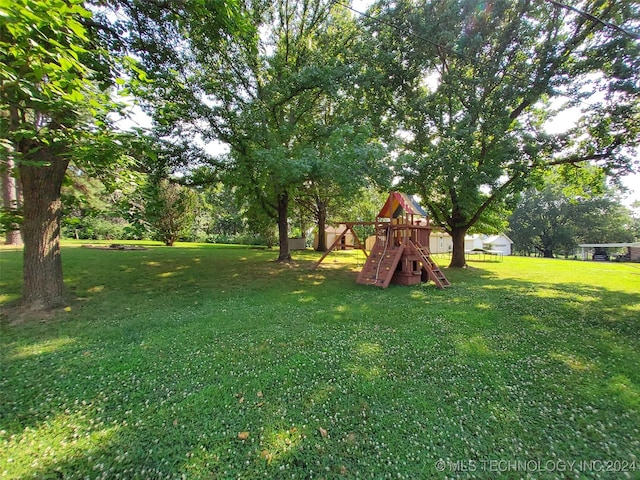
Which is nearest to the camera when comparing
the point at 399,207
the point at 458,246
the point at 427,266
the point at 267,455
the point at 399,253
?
the point at 267,455

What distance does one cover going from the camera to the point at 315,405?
117 inches

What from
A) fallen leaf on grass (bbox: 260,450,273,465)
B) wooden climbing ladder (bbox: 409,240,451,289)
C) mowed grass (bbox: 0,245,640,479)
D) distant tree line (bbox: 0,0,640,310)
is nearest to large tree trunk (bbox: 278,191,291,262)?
distant tree line (bbox: 0,0,640,310)

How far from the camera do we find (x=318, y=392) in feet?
10.5

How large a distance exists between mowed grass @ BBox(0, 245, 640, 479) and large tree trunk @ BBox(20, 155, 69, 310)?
2.20ft

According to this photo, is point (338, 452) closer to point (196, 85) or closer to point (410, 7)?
point (196, 85)

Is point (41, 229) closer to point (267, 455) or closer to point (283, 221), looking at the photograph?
point (267, 455)

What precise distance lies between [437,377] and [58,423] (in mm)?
4262

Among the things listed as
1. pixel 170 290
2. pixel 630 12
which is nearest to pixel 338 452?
pixel 170 290

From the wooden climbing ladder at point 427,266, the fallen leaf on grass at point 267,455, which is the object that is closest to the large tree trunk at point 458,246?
the wooden climbing ladder at point 427,266

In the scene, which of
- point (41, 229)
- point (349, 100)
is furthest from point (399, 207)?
point (41, 229)

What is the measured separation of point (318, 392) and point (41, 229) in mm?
6505

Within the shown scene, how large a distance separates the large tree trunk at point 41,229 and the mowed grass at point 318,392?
2.20 ft

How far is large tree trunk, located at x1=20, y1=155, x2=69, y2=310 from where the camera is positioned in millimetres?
5434

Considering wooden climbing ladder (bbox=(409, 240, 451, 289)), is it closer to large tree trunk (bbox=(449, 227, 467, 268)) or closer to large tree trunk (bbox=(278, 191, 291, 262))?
large tree trunk (bbox=(449, 227, 467, 268))
